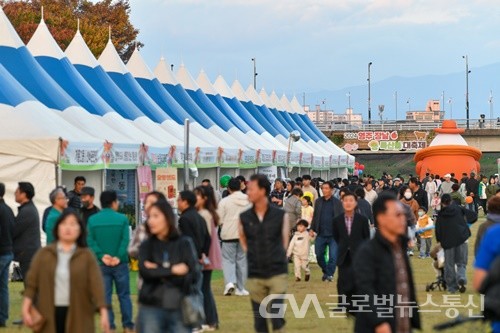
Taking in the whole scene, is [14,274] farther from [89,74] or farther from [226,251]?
[89,74]

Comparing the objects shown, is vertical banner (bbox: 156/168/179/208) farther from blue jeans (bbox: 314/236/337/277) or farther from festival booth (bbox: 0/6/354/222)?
blue jeans (bbox: 314/236/337/277)

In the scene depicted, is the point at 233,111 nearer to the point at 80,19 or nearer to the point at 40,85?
the point at 40,85

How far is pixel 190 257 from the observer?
9336mm

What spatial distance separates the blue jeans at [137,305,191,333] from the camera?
909 cm

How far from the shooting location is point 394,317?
8398mm

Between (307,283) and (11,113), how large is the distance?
560 centimetres

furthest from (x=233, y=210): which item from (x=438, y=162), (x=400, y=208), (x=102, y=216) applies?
(x=438, y=162)

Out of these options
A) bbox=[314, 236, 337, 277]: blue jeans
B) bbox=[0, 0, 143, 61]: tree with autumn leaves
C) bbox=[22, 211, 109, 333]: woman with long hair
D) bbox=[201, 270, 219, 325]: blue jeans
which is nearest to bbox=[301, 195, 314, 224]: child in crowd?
bbox=[314, 236, 337, 277]: blue jeans

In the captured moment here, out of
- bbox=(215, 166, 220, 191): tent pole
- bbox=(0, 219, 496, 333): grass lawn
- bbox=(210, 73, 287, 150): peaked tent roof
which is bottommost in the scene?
bbox=(0, 219, 496, 333): grass lawn

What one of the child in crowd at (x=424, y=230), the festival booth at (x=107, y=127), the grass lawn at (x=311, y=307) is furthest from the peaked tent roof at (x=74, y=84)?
the child in crowd at (x=424, y=230)

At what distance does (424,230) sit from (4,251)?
12999 millimetres

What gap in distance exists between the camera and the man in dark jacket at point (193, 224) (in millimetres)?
13336

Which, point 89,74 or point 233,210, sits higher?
point 89,74

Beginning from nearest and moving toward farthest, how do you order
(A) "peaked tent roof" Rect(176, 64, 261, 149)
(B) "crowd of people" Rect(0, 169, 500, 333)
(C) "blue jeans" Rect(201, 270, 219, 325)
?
(B) "crowd of people" Rect(0, 169, 500, 333) < (C) "blue jeans" Rect(201, 270, 219, 325) < (A) "peaked tent roof" Rect(176, 64, 261, 149)
